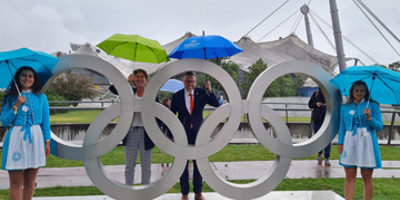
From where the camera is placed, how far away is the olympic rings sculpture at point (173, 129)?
136 inches

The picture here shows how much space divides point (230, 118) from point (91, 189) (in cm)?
Answer: 269

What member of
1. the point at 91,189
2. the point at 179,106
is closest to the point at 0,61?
the point at 179,106

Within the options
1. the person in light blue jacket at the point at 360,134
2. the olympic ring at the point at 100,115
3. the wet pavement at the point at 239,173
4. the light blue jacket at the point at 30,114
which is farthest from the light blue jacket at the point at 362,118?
the light blue jacket at the point at 30,114

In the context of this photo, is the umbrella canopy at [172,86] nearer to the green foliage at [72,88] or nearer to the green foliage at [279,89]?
the green foliage at [72,88]

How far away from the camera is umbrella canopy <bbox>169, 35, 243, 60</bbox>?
344 centimetres

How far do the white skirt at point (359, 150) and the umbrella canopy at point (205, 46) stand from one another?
190 cm

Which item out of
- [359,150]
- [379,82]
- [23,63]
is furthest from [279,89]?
[23,63]

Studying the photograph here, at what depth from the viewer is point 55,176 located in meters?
5.13

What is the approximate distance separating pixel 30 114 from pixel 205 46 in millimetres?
2185

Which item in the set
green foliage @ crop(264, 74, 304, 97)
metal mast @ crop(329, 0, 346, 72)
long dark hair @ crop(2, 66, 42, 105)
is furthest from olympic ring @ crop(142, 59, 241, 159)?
green foliage @ crop(264, 74, 304, 97)

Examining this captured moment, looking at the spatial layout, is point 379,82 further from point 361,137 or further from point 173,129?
point 173,129

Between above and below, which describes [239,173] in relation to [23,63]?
below

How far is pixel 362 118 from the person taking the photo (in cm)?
324

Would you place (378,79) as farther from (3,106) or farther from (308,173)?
(3,106)
